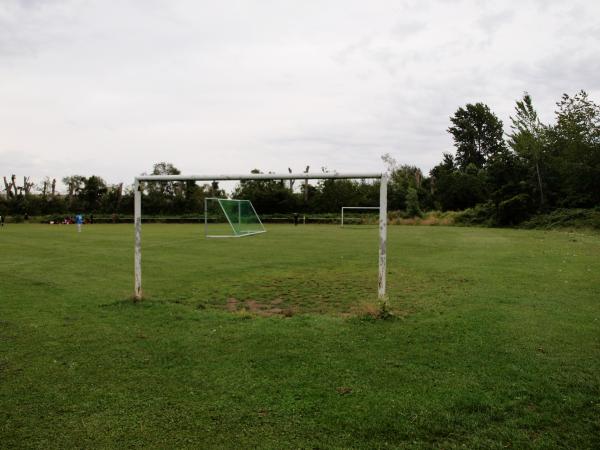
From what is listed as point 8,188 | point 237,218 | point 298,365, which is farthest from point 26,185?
point 298,365

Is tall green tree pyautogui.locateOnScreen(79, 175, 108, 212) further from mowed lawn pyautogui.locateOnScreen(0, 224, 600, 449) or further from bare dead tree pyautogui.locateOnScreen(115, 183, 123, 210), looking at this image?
mowed lawn pyautogui.locateOnScreen(0, 224, 600, 449)

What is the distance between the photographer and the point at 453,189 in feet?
152

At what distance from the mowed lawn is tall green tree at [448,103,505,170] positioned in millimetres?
59084

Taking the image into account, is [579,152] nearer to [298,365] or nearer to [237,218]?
[237,218]

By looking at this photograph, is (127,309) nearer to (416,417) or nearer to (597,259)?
(416,417)

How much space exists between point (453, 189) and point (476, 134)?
72.8 ft

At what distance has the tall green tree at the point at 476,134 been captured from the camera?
6375 cm

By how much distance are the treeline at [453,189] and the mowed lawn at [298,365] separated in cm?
2698

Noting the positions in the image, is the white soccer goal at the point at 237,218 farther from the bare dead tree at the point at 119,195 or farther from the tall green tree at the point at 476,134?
the tall green tree at the point at 476,134

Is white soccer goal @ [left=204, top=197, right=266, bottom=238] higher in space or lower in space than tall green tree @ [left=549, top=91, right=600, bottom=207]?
lower

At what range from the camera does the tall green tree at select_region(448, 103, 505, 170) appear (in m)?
63.8

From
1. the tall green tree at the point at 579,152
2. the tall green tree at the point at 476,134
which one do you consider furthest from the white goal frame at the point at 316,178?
the tall green tree at the point at 476,134

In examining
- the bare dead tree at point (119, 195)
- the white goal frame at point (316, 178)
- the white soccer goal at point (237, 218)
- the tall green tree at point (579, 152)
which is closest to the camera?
the white goal frame at point (316, 178)

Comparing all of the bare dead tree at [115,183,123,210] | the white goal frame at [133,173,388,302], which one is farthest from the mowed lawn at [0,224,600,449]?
the bare dead tree at [115,183,123,210]
